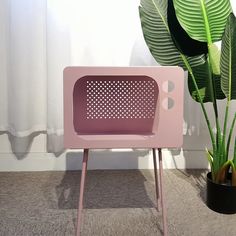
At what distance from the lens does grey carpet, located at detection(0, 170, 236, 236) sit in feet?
3.61

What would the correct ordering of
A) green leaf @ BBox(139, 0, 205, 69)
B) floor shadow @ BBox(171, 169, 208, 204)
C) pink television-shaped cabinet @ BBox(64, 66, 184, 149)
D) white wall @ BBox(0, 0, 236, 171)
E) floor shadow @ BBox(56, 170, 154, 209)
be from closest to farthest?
pink television-shaped cabinet @ BBox(64, 66, 184, 149), green leaf @ BBox(139, 0, 205, 69), floor shadow @ BBox(56, 170, 154, 209), floor shadow @ BBox(171, 169, 208, 204), white wall @ BBox(0, 0, 236, 171)

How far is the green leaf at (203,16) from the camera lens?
105 cm

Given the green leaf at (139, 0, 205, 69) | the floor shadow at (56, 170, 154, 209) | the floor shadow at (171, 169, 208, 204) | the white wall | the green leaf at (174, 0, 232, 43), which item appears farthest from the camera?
the white wall

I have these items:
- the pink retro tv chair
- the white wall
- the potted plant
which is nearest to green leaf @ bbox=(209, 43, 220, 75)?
the potted plant

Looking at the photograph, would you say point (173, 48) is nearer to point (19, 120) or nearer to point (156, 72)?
point (156, 72)

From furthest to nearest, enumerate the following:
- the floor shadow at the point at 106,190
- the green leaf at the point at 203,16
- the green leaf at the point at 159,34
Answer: the floor shadow at the point at 106,190 < the green leaf at the point at 159,34 < the green leaf at the point at 203,16

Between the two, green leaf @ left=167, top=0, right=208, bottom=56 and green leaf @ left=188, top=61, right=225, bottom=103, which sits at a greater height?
green leaf @ left=167, top=0, right=208, bottom=56

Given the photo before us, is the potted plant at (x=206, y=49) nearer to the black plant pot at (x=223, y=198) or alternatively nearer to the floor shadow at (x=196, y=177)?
the black plant pot at (x=223, y=198)

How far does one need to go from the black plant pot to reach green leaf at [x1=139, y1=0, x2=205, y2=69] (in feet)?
1.57

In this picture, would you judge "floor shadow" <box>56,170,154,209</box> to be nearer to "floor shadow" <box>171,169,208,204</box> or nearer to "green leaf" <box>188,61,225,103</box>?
"floor shadow" <box>171,169,208,204</box>

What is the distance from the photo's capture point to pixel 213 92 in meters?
1.20

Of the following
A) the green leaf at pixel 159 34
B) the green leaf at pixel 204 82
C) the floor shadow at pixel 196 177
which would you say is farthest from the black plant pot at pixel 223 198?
the green leaf at pixel 159 34

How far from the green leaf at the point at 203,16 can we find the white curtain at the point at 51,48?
0.46 metres

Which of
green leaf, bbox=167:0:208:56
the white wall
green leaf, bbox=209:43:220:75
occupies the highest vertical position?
green leaf, bbox=167:0:208:56
